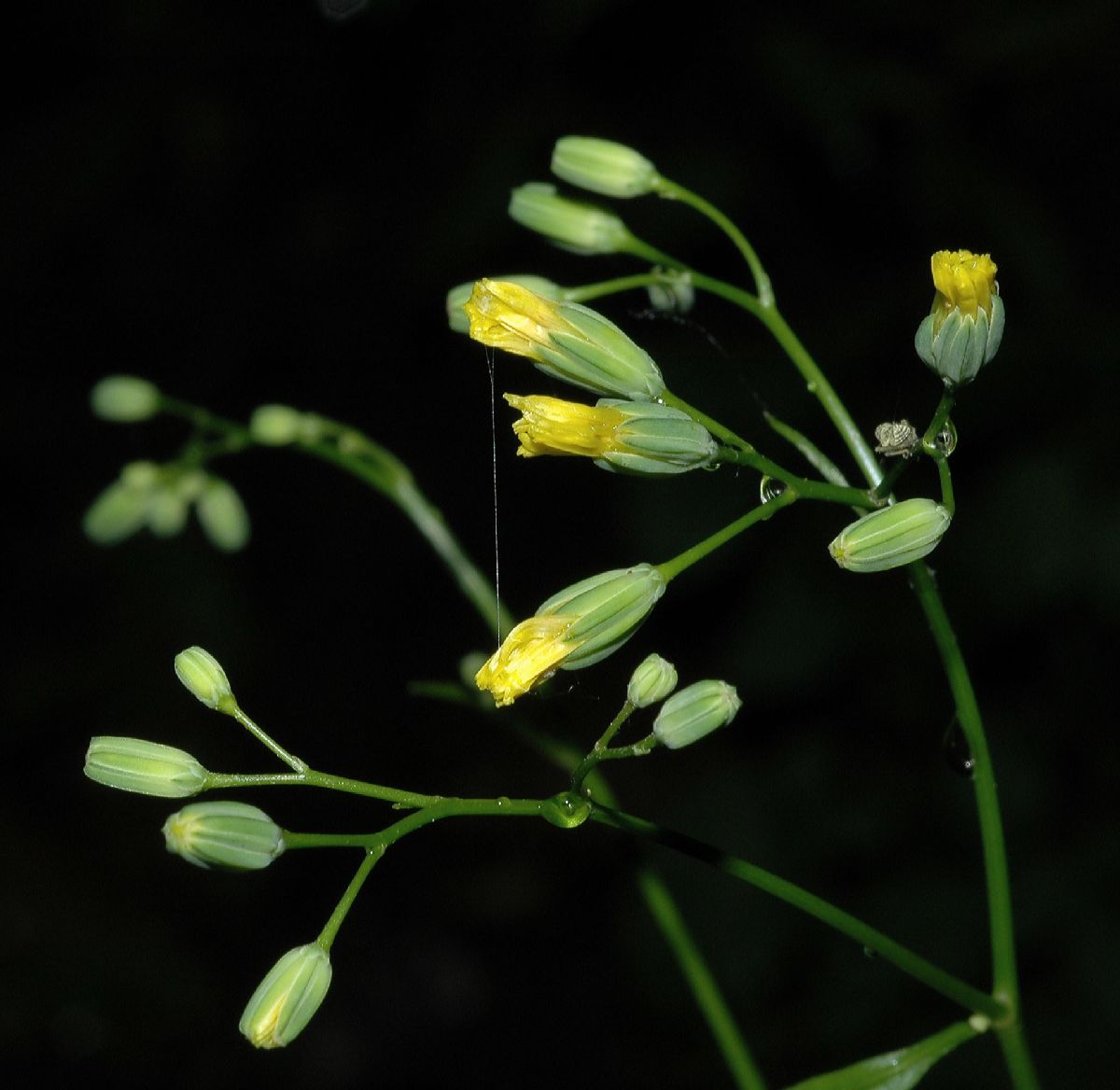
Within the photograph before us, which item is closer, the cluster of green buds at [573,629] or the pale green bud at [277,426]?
the cluster of green buds at [573,629]

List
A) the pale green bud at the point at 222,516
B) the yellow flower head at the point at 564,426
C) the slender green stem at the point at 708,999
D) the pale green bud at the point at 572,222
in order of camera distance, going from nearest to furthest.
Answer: the yellow flower head at the point at 564,426
the slender green stem at the point at 708,999
the pale green bud at the point at 572,222
the pale green bud at the point at 222,516

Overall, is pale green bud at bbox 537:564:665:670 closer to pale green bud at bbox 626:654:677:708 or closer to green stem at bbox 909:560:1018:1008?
pale green bud at bbox 626:654:677:708

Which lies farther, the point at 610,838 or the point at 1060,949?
the point at 1060,949

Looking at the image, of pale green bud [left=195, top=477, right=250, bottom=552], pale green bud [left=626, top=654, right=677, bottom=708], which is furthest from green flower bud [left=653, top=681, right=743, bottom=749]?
pale green bud [left=195, top=477, right=250, bottom=552]

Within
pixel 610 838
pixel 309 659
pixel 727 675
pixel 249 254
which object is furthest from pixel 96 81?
pixel 610 838

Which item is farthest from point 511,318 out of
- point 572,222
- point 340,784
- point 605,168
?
point 340,784

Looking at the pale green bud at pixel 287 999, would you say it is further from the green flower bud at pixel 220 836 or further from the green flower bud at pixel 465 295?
the green flower bud at pixel 465 295

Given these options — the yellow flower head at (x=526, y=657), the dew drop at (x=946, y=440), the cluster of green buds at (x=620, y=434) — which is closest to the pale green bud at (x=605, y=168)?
the cluster of green buds at (x=620, y=434)

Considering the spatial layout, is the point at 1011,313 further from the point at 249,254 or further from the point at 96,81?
the point at 96,81
